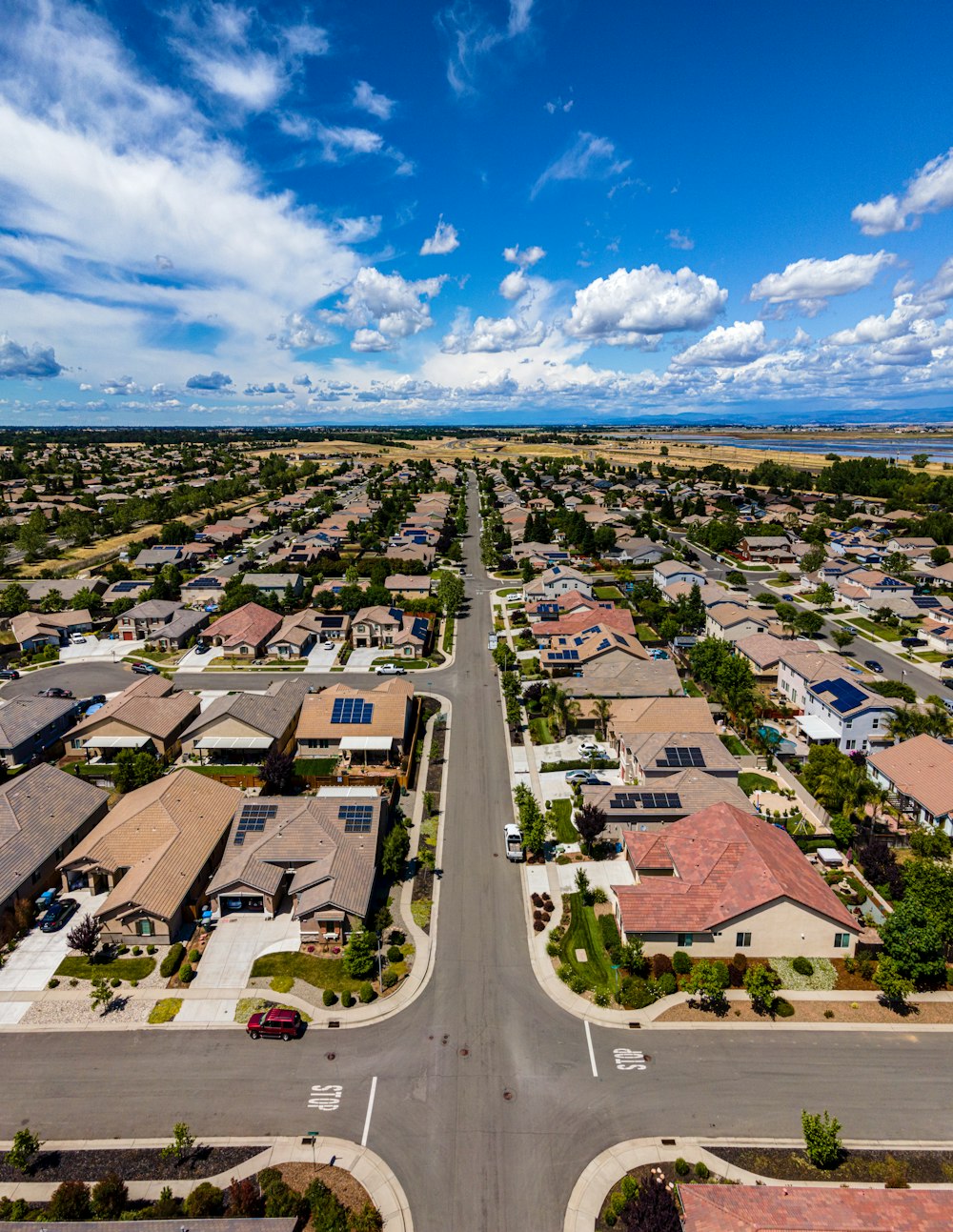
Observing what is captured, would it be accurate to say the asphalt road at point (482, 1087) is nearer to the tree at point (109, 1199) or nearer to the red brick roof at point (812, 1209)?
the tree at point (109, 1199)

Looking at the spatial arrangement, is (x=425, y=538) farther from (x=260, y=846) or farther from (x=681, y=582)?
(x=260, y=846)

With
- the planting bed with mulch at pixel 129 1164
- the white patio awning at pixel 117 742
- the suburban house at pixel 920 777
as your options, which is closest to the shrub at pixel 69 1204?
the planting bed with mulch at pixel 129 1164

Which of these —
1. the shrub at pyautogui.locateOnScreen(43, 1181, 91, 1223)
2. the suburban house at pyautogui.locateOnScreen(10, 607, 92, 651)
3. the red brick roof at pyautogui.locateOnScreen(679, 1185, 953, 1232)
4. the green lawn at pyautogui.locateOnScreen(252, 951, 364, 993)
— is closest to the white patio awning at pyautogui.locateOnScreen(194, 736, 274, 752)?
the green lawn at pyautogui.locateOnScreen(252, 951, 364, 993)

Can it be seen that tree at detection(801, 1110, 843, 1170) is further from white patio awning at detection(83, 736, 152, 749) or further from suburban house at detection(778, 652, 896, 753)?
white patio awning at detection(83, 736, 152, 749)

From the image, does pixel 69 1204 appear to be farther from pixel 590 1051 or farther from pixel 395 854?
pixel 590 1051

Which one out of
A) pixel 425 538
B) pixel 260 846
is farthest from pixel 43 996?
pixel 425 538

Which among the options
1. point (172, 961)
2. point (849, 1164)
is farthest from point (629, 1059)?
point (172, 961)

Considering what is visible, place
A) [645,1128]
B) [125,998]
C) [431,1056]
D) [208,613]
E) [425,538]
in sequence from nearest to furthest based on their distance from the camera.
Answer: [645,1128]
[431,1056]
[125,998]
[208,613]
[425,538]
